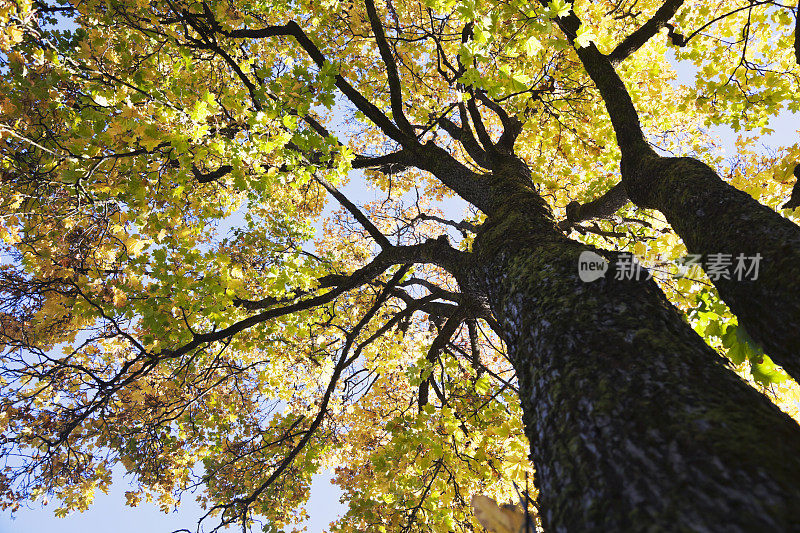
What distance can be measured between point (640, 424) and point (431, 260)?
3.39 metres

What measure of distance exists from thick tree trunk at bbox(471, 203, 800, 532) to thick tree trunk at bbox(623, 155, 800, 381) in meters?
0.32

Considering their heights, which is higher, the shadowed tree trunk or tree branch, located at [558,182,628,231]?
tree branch, located at [558,182,628,231]

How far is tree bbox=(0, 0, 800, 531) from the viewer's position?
44.6 inches

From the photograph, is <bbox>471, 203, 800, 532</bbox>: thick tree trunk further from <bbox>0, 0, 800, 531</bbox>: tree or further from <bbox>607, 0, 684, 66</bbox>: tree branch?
<bbox>607, 0, 684, 66</bbox>: tree branch

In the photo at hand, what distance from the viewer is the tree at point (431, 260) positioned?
113cm

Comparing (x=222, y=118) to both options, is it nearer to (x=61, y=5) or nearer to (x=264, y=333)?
(x=61, y=5)

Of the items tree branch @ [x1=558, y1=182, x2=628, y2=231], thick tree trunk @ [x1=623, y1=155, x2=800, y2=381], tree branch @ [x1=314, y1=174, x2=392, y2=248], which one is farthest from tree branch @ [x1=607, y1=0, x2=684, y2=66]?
tree branch @ [x1=314, y1=174, x2=392, y2=248]

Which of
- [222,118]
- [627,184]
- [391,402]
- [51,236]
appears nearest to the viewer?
[627,184]

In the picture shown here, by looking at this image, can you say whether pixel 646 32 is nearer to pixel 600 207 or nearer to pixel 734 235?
pixel 600 207

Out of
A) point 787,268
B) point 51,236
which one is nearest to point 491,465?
point 787,268

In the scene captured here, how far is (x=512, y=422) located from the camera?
3.69 meters

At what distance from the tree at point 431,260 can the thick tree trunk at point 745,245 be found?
0.5 inches

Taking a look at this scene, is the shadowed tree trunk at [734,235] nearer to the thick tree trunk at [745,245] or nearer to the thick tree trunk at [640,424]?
the thick tree trunk at [745,245]

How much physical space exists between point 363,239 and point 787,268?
8944 millimetres
